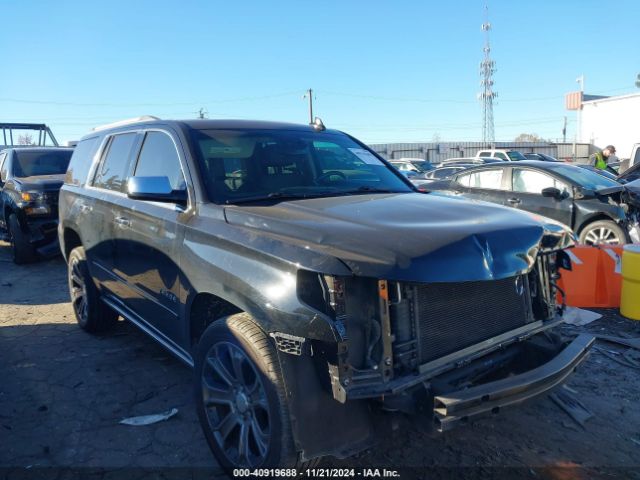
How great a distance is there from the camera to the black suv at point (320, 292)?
2.14 meters

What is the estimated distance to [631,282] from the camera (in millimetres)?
5016

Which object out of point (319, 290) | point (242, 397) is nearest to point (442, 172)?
point (242, 397)

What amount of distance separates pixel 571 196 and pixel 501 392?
6183mm

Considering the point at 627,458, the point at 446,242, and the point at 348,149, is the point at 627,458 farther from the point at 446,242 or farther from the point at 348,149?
the point at 348,149

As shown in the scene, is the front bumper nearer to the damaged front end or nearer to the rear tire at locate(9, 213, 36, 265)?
the damaged front end

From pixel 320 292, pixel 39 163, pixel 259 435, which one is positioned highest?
pixel 39 163

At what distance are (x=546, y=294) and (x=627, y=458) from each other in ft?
3.51

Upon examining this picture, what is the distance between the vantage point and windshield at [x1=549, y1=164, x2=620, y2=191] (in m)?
7.59

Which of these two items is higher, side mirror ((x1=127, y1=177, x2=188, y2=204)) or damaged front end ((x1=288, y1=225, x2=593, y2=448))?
side mirror ((x1=127, y1=177, x2=188, y2=204))

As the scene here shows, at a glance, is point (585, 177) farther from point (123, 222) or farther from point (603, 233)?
point (123, 222)

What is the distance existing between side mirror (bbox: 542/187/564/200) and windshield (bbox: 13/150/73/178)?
845 cm

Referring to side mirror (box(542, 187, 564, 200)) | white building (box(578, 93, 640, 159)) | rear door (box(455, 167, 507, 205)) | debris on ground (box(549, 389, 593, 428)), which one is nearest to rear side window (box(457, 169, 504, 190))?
rear door (box(455, 167, 507, 205))

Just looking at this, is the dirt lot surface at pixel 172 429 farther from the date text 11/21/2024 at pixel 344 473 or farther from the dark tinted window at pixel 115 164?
the dark tinted window at pixel 115 164

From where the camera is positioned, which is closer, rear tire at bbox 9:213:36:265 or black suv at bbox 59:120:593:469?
black suv at bbox 59:120:593:469
